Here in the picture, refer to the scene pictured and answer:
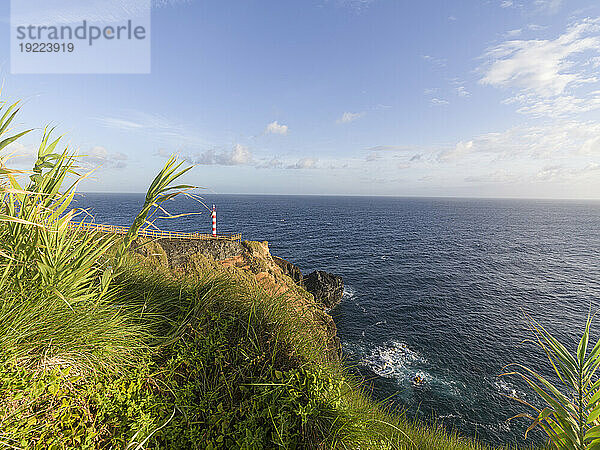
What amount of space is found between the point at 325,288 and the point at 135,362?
29634mm

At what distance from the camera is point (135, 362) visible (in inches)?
135

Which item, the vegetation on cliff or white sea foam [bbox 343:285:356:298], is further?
white sea foam [bbox 343:285:356:298]

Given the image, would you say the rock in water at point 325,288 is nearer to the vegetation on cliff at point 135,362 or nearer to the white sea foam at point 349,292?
the white sea foam at point 349,292

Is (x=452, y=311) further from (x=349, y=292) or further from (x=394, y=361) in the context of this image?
(x=394, y=361)

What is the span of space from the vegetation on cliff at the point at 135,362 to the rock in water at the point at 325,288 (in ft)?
89.9

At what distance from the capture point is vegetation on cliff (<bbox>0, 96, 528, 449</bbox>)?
9.06 ft

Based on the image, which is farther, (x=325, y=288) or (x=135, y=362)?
(x=325, y=288)

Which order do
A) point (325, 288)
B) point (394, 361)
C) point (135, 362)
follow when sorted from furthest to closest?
point (325, 288) < point (394, 361) < point (135, 362)

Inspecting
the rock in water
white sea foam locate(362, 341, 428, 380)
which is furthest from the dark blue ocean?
the rock in water

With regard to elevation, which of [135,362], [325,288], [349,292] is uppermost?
[135,362]

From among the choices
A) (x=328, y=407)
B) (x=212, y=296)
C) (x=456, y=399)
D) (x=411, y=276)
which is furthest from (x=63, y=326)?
(x=411, y=276)

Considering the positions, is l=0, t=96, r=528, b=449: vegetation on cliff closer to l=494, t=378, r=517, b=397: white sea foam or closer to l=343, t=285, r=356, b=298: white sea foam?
l=494, t=378, r=517, b=397: white sea foam

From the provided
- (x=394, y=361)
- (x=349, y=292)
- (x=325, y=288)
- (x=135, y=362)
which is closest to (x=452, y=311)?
(x=349, y=292)

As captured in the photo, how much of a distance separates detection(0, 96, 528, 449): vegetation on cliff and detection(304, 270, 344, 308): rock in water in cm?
2741
